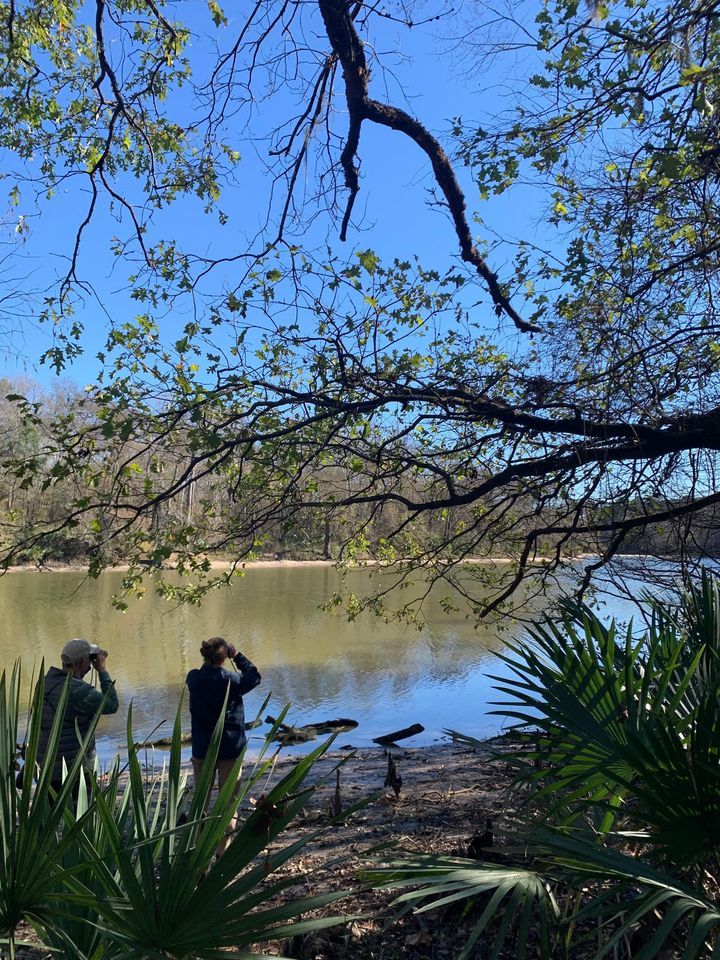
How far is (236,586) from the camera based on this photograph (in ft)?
108

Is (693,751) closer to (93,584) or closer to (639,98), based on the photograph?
(639,98)

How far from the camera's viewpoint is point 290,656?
16.8 metres

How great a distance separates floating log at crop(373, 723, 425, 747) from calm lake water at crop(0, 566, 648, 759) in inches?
5.9

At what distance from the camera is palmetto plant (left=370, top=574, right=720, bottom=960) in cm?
180

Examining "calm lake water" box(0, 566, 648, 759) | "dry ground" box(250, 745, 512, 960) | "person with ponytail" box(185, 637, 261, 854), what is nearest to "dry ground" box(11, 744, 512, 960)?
"dry ground" box(250, 745, 512, 960)

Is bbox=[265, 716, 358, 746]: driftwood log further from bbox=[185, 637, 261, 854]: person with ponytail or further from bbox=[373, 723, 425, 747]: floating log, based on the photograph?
bbox=[185, 637, 261, 854]: person with ponytail

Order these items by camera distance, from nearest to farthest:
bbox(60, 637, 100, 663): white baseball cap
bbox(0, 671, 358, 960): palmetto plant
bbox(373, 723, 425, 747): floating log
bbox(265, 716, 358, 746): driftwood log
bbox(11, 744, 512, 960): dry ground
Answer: bbox(0, 671, 358, 960): palmetto plant → bbox(11, 744, 512, 960): dry ground → bbox(60, 637, 100, 663): white baseball cap → bbox(265, 716, 358, 746): driftwood log → bbox(373, 723, 425, 747): floating log

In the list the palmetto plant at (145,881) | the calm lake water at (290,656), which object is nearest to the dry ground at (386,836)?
the palmetto plant at (145,881)

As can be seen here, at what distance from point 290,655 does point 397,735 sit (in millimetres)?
6493

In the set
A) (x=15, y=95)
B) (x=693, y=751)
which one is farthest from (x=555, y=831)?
(x=15, y=95)

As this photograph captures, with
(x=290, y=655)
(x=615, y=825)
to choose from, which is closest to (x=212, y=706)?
(x=615, y=825)

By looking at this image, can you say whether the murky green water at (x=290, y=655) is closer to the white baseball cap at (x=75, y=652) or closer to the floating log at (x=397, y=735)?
the floating log at (x=397, y=735)

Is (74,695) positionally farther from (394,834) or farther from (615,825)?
(615,825)

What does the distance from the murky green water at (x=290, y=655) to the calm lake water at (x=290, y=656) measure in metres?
0.03
